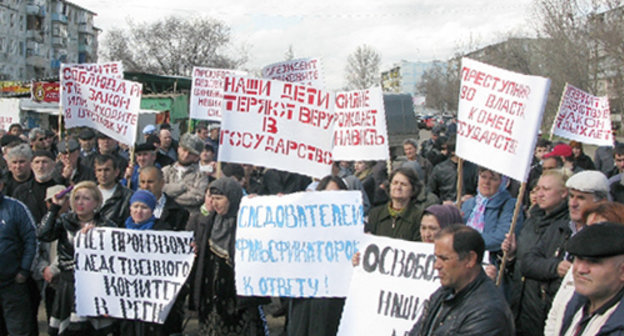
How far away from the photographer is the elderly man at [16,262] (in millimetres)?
5355

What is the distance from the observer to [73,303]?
17.4 ft

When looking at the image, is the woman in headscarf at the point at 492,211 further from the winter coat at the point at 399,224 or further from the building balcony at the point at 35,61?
the building balcony at the point at 35,61

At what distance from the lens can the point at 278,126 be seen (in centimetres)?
566

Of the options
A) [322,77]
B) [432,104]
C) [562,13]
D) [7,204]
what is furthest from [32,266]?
[432,104]

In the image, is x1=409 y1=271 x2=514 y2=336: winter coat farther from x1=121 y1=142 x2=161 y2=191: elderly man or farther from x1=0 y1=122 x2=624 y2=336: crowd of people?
x1=121 y1=142 x2=161 y2=191: elderly man

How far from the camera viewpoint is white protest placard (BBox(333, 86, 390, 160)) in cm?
699

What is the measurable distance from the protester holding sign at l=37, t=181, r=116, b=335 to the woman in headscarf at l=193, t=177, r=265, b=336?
2.82 feet

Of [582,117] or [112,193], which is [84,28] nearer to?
[582,117]

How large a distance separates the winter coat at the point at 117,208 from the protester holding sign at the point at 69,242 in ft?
0.63

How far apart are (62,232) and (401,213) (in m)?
2.86

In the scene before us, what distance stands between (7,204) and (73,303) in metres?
1.04

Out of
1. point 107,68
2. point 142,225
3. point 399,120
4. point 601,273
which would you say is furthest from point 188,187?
point 399,120

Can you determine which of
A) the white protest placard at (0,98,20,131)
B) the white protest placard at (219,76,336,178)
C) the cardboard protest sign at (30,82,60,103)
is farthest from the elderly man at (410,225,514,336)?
the cardboard protest sign at (30,82,60,103)

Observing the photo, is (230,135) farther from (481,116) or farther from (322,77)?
(322,77)
